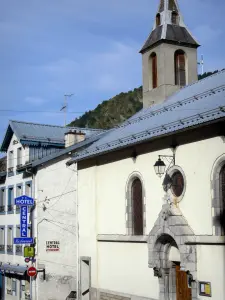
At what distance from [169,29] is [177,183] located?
10.5 m

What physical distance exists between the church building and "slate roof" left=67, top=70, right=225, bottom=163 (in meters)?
0.07

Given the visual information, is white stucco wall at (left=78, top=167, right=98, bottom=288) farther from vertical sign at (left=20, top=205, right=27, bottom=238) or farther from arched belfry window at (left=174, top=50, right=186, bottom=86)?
arched belfry window at (left=174, top=50, right=186, bottom=86)

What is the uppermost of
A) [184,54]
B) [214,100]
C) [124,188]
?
[184,54]

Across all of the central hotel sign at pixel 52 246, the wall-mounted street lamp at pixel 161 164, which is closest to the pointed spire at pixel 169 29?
the wall-mounted street lamp at pixel 161 164

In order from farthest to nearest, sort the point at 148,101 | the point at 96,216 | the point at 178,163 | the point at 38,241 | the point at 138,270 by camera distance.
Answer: the point at 38,241 → the point at 148,101 → the point at 96,216 → the point at 138,270 → the point at 178,163

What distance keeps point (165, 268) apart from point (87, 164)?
7342 mm

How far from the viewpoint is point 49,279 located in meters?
26.6

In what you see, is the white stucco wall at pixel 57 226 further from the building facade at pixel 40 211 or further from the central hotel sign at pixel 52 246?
the central hotel sign at pixel 52 246

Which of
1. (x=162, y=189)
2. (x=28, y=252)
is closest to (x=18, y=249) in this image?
(x=28, y=252)

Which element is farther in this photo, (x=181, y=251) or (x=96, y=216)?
(x=96, y=216)

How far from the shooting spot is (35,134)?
32.1 meters

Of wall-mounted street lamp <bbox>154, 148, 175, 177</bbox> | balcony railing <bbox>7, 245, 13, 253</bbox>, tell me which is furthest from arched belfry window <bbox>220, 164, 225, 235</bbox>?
balcony railing <bbox>7, 245, 13, 253</bbox>

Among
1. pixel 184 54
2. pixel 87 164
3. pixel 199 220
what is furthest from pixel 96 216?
pixel 184 54

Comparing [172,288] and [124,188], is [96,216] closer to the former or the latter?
[124,188]
